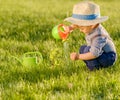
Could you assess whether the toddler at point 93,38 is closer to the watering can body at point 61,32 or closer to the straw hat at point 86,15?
the straw hat at point 86,15

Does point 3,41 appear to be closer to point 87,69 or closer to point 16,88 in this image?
point 87,69

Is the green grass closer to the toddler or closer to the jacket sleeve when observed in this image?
the toddler

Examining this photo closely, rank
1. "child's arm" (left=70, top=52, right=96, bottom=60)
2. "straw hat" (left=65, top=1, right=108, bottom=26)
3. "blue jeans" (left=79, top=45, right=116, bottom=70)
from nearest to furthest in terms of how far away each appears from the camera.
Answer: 1. "straw hat" (left=65, top=1, right=108, bottom=26)
2. "child's arm" (left=70, top=52, right=96, bottom=60)
3. "blue jeans" (left=79, top=45, right=116, bottom=70)

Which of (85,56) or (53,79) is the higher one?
(85,56)

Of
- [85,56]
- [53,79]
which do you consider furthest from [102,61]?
[53,79]

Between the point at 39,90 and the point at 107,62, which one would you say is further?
the point at 107,62

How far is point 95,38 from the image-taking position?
17.8 feet

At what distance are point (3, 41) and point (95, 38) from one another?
10.1ft

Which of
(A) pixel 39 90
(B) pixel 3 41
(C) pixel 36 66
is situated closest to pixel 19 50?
(B) pixel 3 41

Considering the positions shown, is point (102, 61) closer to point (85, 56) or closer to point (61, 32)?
point (85, 56)

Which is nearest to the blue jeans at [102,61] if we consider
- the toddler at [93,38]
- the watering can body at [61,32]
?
the toddler at [93,38]

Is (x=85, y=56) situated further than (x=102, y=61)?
No

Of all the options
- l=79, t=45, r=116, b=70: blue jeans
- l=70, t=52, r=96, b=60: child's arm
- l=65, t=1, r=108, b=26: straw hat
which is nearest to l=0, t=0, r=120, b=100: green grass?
l=79, t=45, r=116, b=70: blue jeans

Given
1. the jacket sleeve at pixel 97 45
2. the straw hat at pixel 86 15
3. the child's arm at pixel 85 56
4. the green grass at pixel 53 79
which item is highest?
the straw hat at pixel 86 15
